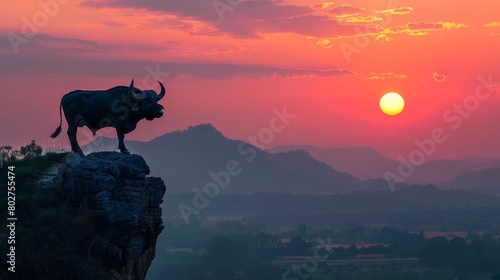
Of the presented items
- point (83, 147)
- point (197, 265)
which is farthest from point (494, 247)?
point (83, 147)

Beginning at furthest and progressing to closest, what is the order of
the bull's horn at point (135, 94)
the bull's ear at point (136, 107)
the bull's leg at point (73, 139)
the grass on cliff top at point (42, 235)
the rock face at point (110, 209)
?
1. the bull's leg at point (73, 139)
2. the bull's ear at point (136, 107)
3. the bull's horn at point (135, 94)
4. the rock face at point (110, 209)
5. the grass on cliff top at point (42, 235)

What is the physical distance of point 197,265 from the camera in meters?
115

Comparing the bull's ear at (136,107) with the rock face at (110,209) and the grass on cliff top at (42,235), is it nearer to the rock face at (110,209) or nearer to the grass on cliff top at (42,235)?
the rock face at (110,209)

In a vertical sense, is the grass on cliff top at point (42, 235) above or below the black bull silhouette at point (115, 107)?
below

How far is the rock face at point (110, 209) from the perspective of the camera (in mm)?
21438

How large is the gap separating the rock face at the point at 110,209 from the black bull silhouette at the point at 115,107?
1481 mm

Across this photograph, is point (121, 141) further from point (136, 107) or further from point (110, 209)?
point (110, 209)

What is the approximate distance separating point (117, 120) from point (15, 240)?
5.27 meters

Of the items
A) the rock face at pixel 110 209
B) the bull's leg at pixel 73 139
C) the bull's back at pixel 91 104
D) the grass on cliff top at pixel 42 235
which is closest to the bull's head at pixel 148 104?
the bull's back at pixel 91 104

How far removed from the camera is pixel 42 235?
21047 millimetres

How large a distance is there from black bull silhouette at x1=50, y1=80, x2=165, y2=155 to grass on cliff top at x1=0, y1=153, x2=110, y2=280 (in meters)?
2.23

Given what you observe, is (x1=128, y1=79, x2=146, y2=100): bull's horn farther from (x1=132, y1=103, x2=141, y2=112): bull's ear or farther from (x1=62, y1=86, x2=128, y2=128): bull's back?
(x1=62, y1=86, x2=128, y2=128): bull's back

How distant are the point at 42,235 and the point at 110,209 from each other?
172 centimetres

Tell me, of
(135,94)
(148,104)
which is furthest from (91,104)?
(148,104)
